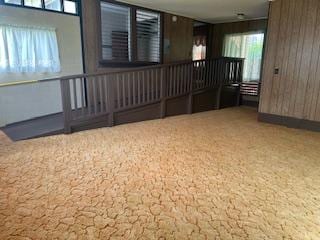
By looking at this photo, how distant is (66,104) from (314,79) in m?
4.28

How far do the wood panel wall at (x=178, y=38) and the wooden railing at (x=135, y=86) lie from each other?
3.83 feet

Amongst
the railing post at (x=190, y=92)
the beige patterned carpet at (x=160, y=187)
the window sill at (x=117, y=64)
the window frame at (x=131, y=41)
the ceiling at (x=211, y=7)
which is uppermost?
the ceiling at (x=211, y=7)

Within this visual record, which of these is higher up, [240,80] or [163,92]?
[240,80]

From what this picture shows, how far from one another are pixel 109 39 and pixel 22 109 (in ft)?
7.51

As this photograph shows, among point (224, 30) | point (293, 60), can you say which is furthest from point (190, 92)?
point (224, 30)

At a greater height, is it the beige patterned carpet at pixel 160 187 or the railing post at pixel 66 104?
the railing post at pixel 66 104

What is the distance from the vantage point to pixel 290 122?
4.60m

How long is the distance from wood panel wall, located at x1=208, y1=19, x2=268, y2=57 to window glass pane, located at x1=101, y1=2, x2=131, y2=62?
3.56 metres

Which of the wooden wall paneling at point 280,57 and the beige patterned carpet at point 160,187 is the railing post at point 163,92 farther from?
the wooden wall paneling at point 280,57

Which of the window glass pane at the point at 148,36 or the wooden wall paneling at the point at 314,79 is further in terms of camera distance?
the window glass pane at the point at 148,36

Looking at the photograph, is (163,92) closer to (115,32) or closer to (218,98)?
(115,32)

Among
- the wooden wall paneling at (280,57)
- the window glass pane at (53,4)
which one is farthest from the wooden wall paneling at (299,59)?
the window glass pane at (53,4)

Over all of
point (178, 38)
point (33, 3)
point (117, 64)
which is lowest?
point (117, 64)

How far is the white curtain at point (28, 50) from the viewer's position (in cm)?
370
